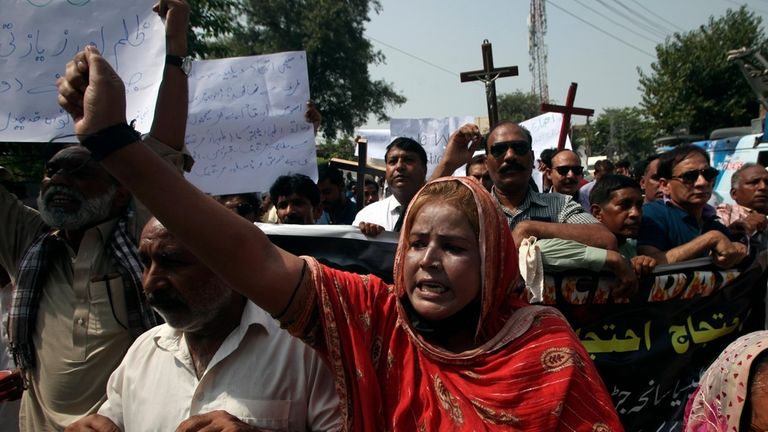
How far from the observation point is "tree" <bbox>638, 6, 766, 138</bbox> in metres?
23.0

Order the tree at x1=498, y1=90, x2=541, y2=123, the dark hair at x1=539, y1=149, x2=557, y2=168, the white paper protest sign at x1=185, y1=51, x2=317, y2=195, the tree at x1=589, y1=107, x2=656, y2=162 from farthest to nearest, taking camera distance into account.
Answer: the tree at x1=498, y1=90, x2=541, y2=123
the tree at x1=589, y1=107, x2=656, y2=162
the dark hair at x1=539, y1=149, x2=557, y2=168
the white paper protest sign at x1=185, y1=51, x2=317, y2=195

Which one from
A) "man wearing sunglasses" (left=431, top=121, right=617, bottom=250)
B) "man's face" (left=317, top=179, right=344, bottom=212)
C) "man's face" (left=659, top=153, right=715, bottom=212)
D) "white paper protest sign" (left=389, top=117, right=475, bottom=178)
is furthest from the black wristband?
"white paper protest sign" (left=389, top=117, right=475, bottom=178)

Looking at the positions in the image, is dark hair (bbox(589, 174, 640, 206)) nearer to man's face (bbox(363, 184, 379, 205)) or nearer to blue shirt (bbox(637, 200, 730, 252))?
blue shirt (bbox(637, 200, 730, 252))

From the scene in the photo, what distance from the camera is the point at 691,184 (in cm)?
362

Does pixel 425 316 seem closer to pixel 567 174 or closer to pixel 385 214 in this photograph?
pixel 385 214

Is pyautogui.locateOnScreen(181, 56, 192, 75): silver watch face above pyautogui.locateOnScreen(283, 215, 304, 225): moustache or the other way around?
above

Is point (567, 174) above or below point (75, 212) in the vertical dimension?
below

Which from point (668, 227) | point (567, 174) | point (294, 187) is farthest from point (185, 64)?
point (567, 174)

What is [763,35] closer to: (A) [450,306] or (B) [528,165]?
(B) [528,165]

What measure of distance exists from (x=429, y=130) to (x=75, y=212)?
16.4 ft

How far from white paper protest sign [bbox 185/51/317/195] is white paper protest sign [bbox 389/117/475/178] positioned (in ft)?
9.95

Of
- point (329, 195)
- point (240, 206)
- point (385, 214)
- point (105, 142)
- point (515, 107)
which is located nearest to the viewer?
point (105, 142)

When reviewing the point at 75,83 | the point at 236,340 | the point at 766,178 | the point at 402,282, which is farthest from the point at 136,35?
the point at 766,178

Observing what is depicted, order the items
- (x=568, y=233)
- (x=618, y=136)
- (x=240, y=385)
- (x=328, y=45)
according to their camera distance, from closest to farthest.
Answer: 1. (x=240, y=385)
2. (x=568, y=233)
3. (x=328, y=45)
4. (x=618, y=136)
